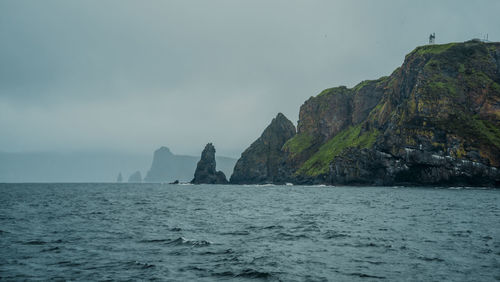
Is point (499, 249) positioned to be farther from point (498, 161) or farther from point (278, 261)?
point (498, 161)

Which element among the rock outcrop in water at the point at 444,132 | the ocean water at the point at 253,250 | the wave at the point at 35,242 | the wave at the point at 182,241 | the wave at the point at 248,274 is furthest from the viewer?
the rock outcrop in water at the point at 444,132

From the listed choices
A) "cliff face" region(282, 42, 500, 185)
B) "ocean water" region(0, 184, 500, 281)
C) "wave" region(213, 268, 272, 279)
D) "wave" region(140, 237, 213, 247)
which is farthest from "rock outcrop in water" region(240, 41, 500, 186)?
"wave" region(213, 268, 272, 279)

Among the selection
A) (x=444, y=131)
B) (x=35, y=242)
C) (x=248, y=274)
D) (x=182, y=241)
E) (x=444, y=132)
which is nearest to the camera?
(x=248, y=274)

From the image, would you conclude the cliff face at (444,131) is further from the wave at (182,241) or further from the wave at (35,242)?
the wave at (35,242)

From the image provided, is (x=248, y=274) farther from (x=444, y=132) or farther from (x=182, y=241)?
(x=444, y=132)

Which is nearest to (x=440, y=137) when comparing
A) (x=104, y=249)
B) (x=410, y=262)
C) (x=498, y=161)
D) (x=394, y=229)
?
(x=498, y=161)

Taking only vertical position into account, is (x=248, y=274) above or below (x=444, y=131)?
below

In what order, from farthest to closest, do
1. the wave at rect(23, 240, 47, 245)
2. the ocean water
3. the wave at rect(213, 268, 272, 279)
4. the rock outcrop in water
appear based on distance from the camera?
the rock outcrop in water, the wave at rect(23, 240, 47, 245), the ocean water, the wave at rect(213, 268, 272, 279)

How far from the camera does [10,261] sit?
69.9 feet

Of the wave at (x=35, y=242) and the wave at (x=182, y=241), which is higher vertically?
the wave at (x=35, y=242)

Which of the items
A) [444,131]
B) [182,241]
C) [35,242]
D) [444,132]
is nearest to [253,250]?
[182,241]

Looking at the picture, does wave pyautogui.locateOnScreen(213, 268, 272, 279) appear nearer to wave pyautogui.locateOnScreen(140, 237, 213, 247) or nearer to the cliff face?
wave pyautogui.locateOnScreen(140, 237, 213, 247)

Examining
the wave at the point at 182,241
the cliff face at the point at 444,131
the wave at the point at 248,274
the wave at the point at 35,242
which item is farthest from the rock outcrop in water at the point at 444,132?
the wave at the point at 35,242

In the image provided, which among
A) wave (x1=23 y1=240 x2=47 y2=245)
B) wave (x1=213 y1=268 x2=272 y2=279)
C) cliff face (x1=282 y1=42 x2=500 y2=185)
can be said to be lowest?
wave (x1=213 y1=268 x2=272 y2=279)
